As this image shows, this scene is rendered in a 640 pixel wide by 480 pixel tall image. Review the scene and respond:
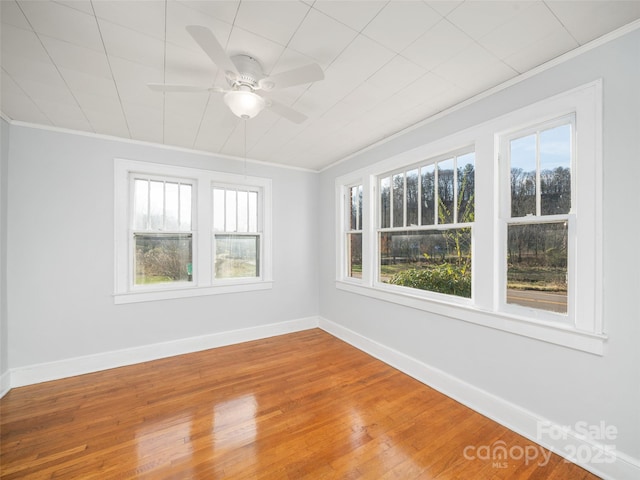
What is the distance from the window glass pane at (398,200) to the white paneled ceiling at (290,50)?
2.43ft

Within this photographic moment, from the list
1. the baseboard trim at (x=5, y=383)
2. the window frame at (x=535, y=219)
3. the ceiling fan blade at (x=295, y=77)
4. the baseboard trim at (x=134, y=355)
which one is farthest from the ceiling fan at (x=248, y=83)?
the baseboard trim at (x=5, y=383)

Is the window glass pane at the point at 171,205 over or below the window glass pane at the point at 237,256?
over

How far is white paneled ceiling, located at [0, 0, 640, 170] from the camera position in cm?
140

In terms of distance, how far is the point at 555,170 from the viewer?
6.26 feet

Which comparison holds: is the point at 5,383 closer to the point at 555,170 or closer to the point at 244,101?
the point at 244,101

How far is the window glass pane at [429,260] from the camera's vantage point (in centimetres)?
258

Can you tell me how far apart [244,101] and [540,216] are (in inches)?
89.6

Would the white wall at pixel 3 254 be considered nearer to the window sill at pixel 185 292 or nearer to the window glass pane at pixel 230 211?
the window sill at pixel 185 292

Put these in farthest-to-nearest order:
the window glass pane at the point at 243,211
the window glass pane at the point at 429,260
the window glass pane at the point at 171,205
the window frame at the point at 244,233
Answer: the window glass pane at the point at 243,211 → the window frame at the point at 244,233 → the window glass pane at the point at 171,205 → the window glass pane at the point at 429,260

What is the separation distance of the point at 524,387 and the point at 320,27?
9.26 feet

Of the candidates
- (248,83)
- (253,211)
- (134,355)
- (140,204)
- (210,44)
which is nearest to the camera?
(210,44)

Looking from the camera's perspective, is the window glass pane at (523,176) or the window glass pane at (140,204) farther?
the window glass pane at (140,204)

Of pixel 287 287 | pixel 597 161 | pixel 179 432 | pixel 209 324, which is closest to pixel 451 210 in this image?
pixel 597 161

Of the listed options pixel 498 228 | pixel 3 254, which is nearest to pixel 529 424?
pixel 498 228
